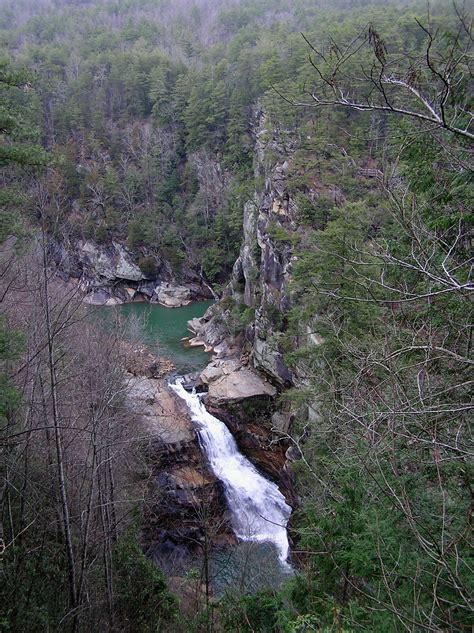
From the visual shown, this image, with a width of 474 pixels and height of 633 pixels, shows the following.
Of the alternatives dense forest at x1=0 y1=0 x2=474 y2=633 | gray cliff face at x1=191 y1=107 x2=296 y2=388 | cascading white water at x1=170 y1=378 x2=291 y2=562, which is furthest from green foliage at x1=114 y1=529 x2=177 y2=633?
gray cliff face at x1=191 y1=107 x2=296 y2=388

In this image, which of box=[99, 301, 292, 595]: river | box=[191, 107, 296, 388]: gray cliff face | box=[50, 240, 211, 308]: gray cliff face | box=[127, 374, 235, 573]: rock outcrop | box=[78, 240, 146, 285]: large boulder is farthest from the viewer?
box=[78, 240, 146, 285]: large boulder

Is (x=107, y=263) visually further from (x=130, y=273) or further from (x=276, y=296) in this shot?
(x=276, y=296)

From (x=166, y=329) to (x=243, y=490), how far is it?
1625 centimetres

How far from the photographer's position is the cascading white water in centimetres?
1354

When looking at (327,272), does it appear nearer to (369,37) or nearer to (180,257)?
(369,37)

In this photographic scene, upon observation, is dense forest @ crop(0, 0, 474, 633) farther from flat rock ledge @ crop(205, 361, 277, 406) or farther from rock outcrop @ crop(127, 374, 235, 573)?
rock outcrop @ crop(127, 374, 235, 573)

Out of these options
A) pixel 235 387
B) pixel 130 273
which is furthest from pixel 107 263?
pixel 235 387

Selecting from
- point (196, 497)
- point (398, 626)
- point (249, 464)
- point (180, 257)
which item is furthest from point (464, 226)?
point (180, 257)

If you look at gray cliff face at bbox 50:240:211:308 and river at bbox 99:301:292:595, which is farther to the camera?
gray cliff face at bbox 50:240:211:308

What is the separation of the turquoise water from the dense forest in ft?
8.32

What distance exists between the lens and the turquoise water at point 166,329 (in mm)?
19222

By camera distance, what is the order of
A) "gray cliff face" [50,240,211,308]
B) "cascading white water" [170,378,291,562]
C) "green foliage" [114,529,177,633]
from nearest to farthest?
"green foliage" [114,529,177,633] < "cascading white water" [170,378,291,562] < "gray cliff face" [50,240,211,308]

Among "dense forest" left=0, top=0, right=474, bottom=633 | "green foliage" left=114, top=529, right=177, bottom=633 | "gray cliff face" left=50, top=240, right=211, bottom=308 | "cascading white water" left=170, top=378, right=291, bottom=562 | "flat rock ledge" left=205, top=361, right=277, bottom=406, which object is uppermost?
"dense forest" left=0, top=0, right=474, bottom=633

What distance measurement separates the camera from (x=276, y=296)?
1892 centimetres
